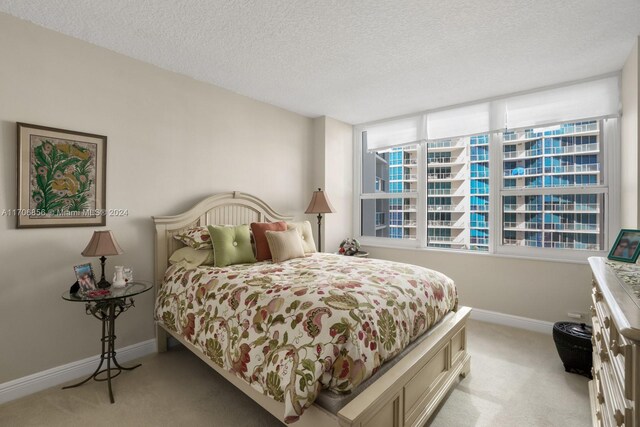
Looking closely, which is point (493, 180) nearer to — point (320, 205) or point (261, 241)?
point (320, 205)

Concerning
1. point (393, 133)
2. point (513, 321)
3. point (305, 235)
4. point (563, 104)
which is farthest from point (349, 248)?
point (563, 104)

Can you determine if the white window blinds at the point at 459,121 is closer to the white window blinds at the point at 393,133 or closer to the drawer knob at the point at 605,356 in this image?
the white window blinds at the point at 393,133

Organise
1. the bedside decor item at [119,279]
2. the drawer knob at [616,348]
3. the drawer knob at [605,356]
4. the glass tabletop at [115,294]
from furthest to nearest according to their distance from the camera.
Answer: the bedside decor item at [119,279] → the glass tabletop at [115,294] → the drawer knob at [605,356] → the drawer knob at [616,348]

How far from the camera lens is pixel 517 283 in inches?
132

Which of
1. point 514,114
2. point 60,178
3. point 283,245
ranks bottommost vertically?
point 283,245

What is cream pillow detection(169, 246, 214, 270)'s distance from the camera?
2.59 meters

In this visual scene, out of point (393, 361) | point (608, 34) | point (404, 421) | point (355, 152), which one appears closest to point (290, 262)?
point (393, 361)

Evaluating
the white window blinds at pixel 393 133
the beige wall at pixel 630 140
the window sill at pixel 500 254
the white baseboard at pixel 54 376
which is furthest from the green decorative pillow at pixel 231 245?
the beige wall at pixel 630 140

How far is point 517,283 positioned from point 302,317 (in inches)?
113

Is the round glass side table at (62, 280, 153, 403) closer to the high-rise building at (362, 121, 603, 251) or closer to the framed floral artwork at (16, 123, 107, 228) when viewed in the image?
the framed floral artwork at (16, 123, 107, 228)

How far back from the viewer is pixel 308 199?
14.4 feet

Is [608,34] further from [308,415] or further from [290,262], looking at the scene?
[308,415]

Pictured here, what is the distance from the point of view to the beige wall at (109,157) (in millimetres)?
2109

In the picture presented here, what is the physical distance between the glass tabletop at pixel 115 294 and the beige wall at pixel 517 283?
10.3 ft
